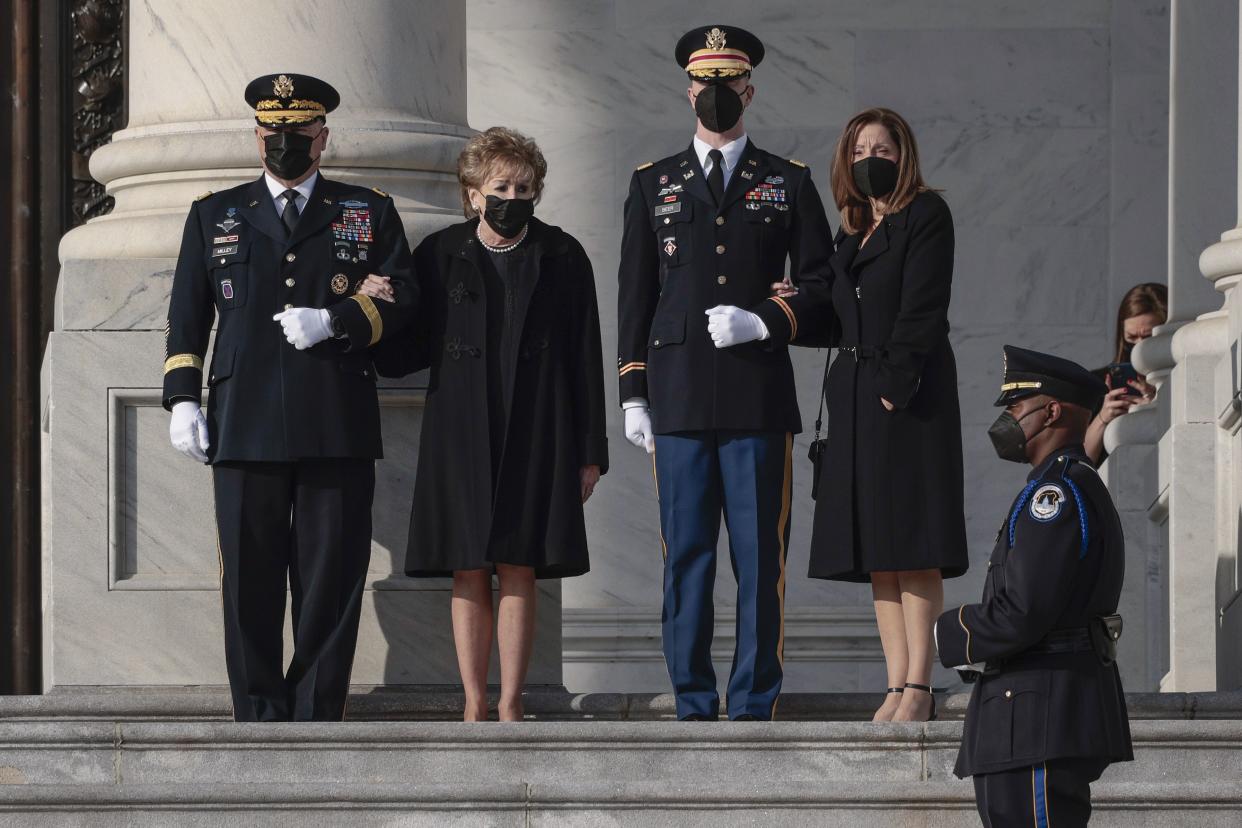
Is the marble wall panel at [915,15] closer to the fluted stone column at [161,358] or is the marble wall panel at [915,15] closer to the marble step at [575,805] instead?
the fluted stone column at [161,358]

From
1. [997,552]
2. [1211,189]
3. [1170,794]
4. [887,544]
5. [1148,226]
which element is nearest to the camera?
[997,552]

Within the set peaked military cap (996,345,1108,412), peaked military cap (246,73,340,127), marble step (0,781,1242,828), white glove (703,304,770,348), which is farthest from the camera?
peaked military cap (246,73,340,127)

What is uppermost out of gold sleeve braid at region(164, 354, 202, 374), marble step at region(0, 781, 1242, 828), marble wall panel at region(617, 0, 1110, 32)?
marble wall panel at region(617, 0, 1110, 32)

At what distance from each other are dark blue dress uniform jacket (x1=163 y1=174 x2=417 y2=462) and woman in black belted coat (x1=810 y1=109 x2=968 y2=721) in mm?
1495

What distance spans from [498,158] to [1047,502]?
2.78m

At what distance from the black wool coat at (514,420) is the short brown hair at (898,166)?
3.09 feet

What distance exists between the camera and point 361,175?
10.7 meters

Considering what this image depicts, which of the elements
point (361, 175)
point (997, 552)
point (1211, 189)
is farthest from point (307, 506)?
point (1211, 189)

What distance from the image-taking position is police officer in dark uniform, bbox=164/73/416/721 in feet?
30.6

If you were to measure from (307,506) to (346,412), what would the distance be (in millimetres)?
336

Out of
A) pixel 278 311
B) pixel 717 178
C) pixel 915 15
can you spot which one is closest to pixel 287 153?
pixel 278 311

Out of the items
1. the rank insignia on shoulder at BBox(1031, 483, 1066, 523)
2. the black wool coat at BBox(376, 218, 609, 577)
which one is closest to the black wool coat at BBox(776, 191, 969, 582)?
the black wool coat at BBox(376, 218, 609, 577)

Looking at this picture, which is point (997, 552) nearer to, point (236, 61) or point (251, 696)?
point (251, 696)

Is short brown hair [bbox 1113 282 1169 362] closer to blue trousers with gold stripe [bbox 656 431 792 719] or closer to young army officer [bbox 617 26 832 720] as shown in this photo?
young army officer [bbox 617 26 832 720]
